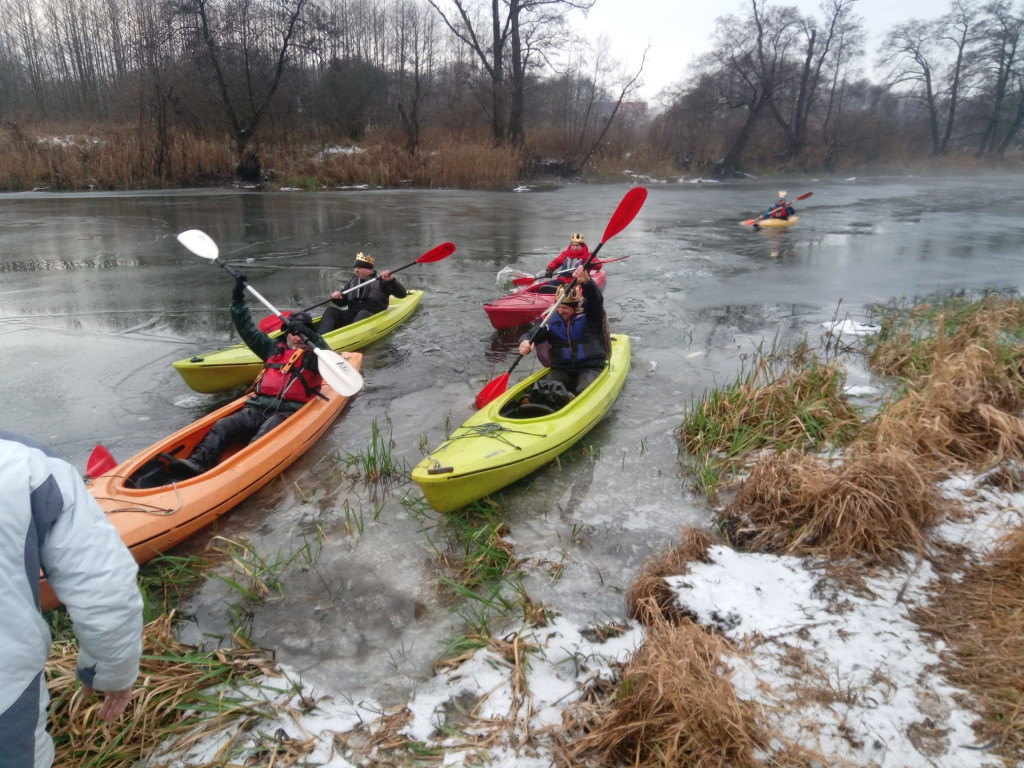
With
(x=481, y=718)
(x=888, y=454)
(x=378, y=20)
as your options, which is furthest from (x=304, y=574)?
(x=378, y=20)

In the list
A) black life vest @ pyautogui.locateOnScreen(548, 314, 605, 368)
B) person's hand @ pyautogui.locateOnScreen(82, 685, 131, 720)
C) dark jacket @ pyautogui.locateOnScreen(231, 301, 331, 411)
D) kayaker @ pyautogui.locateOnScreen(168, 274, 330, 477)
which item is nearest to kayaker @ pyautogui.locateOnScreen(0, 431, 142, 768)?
person's hand @ pyautogui.locateOnScreen(82, 685, 131, 720)

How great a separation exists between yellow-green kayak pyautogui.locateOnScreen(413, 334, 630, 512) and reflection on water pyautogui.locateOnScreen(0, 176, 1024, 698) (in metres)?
0.22

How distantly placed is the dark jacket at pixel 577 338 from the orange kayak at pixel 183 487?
201 centimetres

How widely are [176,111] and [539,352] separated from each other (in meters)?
23.0

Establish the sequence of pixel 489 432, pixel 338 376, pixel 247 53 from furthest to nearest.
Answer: pixel 247 53, pixel 338 376, pixel 489 432

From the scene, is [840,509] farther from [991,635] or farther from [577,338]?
[577,338]

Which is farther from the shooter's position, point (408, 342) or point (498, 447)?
point (408, 342)

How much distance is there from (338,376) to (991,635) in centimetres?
371

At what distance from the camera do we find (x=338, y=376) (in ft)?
14.1

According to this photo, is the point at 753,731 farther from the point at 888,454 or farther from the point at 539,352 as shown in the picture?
the point at 539,352

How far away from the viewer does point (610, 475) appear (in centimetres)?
432

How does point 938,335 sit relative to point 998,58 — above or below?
below

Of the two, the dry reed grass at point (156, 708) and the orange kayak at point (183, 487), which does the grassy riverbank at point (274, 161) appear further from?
the dry reed grass at point (156, 708)

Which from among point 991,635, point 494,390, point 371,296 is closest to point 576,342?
point 494,390
